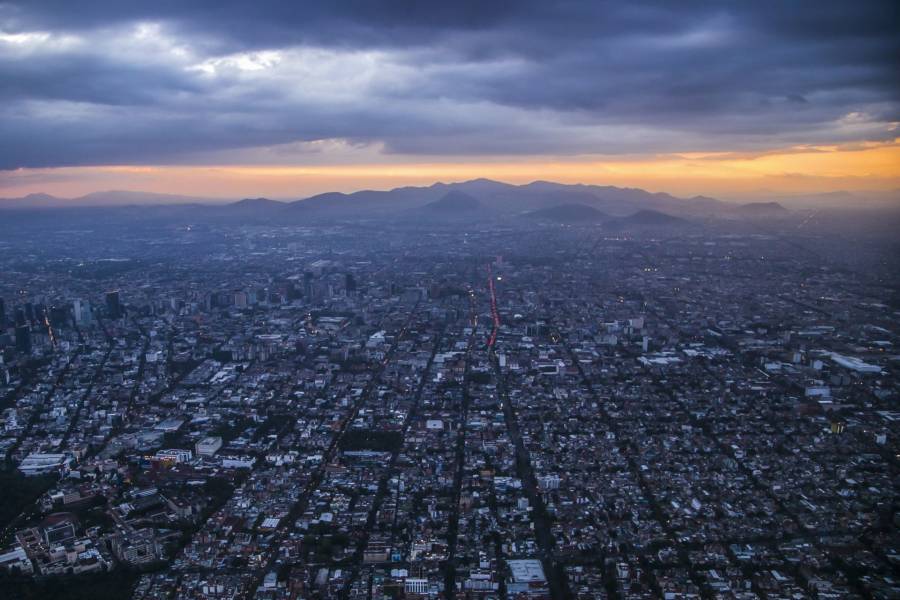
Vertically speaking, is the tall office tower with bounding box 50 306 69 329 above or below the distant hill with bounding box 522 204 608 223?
below

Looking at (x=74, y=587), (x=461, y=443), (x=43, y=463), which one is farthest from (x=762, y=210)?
(x=74, y=587)

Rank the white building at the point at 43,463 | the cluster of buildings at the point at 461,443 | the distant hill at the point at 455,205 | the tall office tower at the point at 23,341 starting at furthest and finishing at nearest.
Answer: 1. the distant hill at the point at 455,205
2. the tall office tower at the point at 23,341
3. the white building at the point at 43,463
4. the cluster of buildings at the point at 461,443

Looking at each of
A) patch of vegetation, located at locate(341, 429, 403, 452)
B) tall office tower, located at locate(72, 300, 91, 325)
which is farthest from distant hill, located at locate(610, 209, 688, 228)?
patch of vegetation, located at locate(341, 429, 403, 452)

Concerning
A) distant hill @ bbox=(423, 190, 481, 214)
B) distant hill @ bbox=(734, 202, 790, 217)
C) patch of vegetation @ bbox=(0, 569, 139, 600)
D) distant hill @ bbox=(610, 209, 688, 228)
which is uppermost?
distant hill @ bbox=(423, 190, 481, 214)

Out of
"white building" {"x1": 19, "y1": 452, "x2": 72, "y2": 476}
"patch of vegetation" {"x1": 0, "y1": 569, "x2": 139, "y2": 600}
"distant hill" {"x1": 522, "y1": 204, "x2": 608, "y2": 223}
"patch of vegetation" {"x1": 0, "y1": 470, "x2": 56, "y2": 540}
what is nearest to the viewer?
A: "patch of vegetation" {"x1": 0, "y1": 569, "x2": 139, "y2": 600}

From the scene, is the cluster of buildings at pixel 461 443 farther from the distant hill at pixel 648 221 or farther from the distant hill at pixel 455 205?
the distant hill at pixel 455 205

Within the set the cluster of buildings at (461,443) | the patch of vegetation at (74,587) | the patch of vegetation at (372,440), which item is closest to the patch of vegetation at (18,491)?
the cluster of buildings at (461,443)

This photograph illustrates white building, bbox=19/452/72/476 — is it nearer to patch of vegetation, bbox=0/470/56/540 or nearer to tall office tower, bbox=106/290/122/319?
patch of vegetation, bbox=0/470/56/540

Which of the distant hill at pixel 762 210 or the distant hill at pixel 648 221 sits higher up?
the distant hill at pixel 762 210

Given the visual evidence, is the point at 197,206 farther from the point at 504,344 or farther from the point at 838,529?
the point at 838,529

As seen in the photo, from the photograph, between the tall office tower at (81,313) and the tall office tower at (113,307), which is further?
the tall office tower at (113,307)
